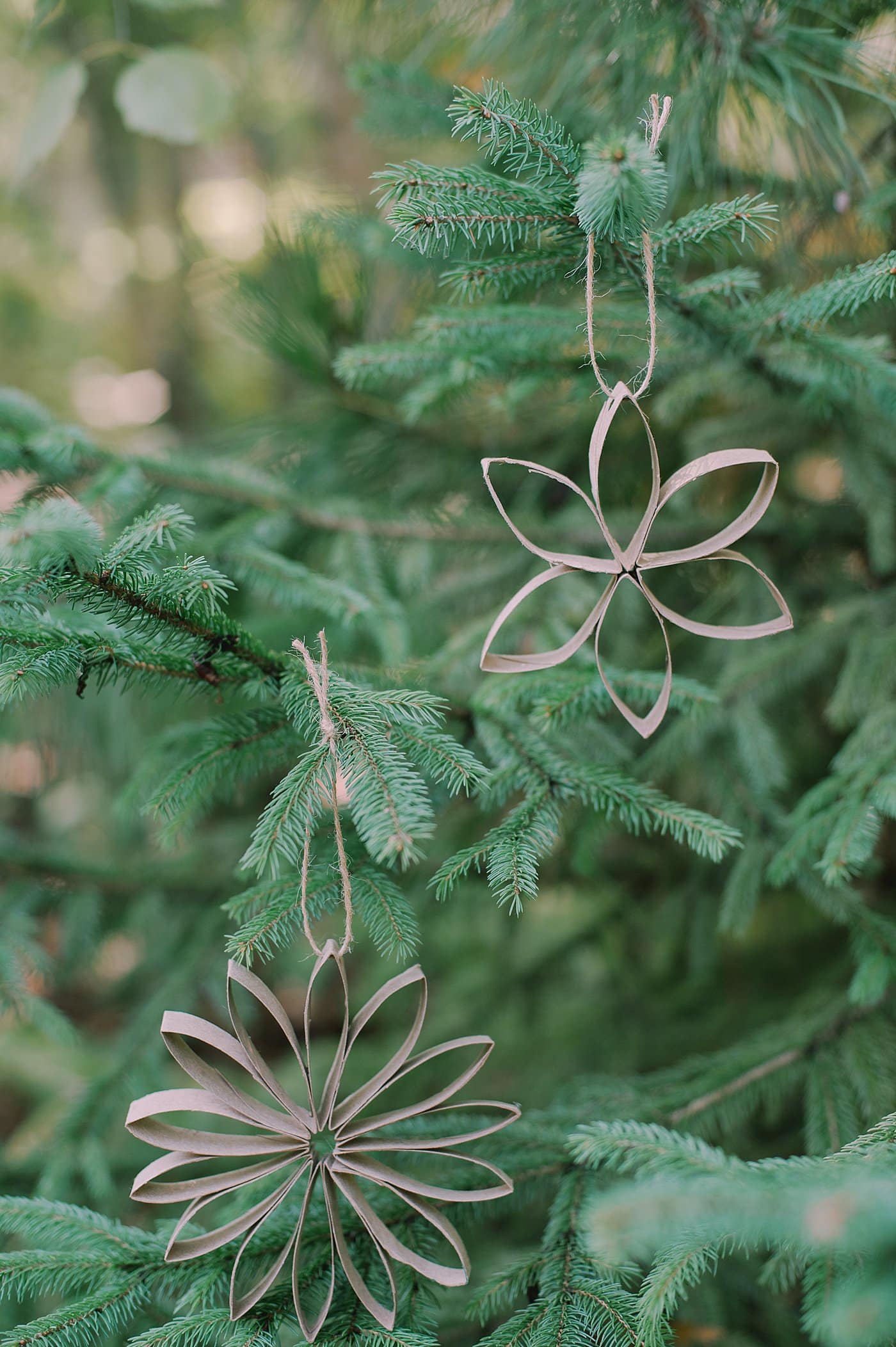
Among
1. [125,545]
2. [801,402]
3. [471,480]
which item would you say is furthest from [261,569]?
[801,402]

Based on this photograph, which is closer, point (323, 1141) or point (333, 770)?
point (333, 770)

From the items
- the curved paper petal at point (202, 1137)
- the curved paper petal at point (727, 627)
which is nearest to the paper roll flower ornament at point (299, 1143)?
the curved paper petal at point (202, 1137)

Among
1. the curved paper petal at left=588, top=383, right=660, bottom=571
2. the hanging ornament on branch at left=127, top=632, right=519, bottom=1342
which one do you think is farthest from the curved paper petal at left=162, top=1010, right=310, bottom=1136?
the curved paper petal at left=588, top=383, right=660, bottom=571

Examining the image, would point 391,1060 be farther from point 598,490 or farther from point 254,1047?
point 598,490

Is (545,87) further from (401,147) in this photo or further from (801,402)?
(401,147)

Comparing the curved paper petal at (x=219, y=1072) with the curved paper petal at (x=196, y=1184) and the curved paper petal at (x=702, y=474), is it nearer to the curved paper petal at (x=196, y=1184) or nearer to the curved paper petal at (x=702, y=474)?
the curved paper petal at (x=196, y=1184)

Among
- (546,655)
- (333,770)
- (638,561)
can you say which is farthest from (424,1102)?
(638,561)
